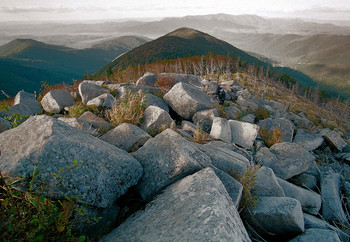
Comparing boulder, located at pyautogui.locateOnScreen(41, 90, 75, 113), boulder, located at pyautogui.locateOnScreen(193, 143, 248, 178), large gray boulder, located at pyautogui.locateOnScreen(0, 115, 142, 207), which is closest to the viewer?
large gray boulder, located at pyautogui.locateOnScreen(0, 115, 142, 207)

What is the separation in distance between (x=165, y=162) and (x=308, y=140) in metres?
8.89

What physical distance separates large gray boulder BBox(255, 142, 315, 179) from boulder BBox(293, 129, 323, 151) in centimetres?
317

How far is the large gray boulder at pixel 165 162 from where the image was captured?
363 centimetres

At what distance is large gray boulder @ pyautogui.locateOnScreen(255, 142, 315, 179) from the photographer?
6.49m

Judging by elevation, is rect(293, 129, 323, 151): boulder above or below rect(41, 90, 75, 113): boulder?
below

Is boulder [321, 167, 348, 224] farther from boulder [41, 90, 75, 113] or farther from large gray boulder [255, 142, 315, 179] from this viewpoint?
boulder [41, 90, 75, 113]

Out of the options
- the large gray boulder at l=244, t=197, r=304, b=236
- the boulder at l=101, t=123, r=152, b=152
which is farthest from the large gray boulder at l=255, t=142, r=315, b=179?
the boulder at l=101, t=123, r=152, b=152

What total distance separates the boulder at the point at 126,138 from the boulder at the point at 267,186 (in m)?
2.82

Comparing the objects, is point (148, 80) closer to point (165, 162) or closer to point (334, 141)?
point (165, 162)

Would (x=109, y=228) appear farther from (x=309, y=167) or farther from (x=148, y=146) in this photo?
(x=309, y=167)

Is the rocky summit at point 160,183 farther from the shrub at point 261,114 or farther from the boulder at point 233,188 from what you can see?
the shrub at point 261,114

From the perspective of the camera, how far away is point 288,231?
13.2 feet

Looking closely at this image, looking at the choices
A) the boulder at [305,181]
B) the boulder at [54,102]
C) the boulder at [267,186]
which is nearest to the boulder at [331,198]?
the boulder at [305,181]

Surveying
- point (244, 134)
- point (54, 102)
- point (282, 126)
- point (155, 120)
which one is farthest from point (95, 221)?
point (282, 126)
